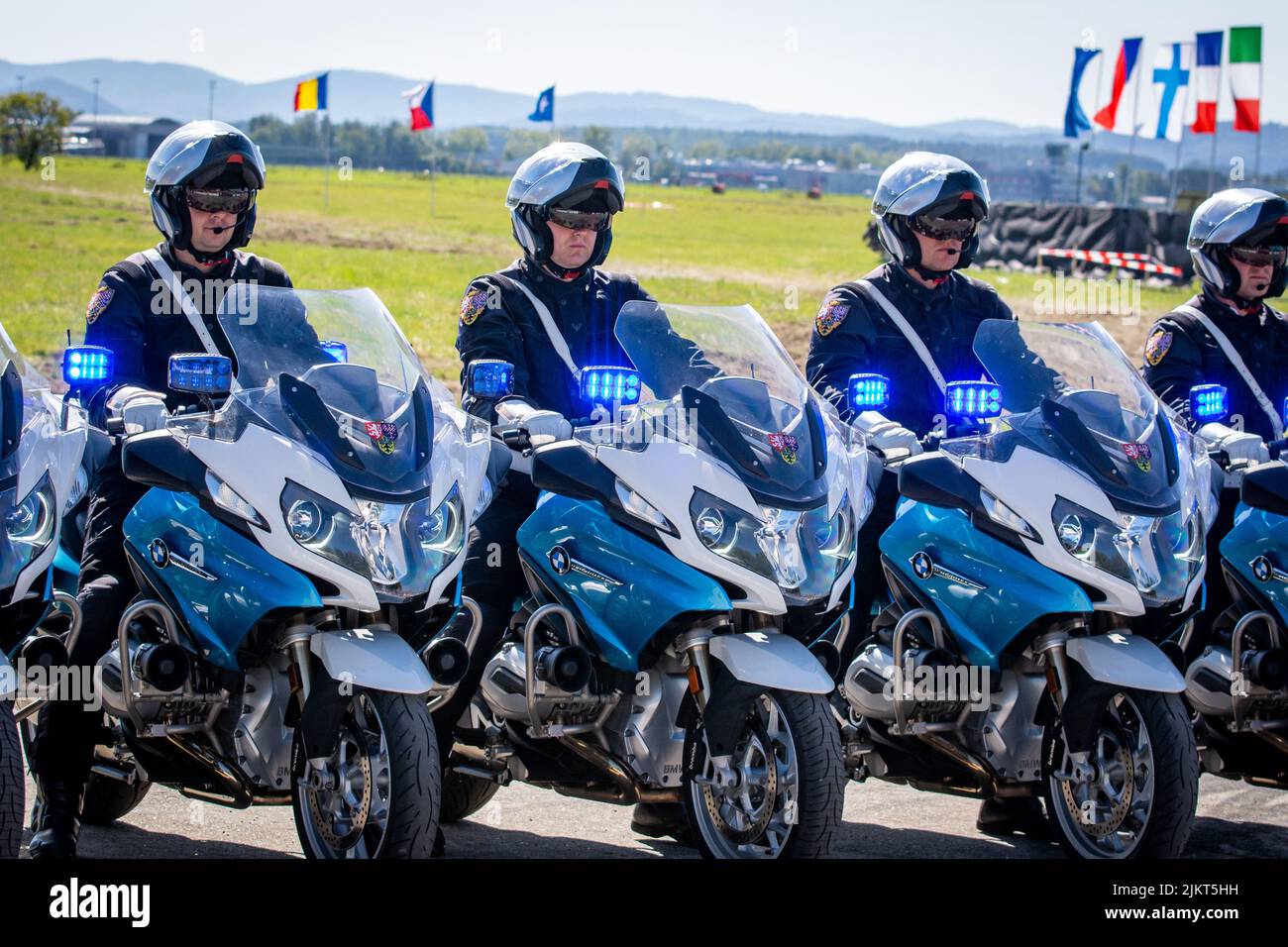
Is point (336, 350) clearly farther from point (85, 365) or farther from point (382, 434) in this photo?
point (85, 365)

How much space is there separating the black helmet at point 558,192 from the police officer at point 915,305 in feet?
3.29

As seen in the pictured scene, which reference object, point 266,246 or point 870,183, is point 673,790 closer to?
point 266,246

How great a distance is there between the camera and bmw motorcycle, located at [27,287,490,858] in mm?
4809

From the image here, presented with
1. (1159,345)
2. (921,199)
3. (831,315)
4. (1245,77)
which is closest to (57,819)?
(831,315)

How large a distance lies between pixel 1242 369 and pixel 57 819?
5057 mm

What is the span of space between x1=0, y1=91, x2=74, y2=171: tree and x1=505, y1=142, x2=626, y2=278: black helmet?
63.2 metres

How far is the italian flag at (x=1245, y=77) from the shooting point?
2742 centimetres

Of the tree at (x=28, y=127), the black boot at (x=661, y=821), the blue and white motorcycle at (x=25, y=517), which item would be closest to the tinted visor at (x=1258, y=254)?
the black boot at (x=661, y=821)

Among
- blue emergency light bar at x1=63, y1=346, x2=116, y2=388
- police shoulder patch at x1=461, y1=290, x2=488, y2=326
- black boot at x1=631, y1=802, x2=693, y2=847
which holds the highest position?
police shoulder patch at x1=461, y1=290, x2=488, y2=326

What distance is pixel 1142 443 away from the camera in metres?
5.75

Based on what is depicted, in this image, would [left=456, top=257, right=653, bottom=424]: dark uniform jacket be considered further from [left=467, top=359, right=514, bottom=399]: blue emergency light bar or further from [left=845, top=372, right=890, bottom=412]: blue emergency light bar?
[left=845, top=372, right=890, bottom=412]: blue emergency light bar

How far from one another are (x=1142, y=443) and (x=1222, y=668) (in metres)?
1.19

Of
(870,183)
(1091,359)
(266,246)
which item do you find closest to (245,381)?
(1091,359)

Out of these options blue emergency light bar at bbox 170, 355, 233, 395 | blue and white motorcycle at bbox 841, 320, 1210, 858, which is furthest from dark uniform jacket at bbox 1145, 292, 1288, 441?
blue emergency light bar at bbox 170, 355, 233, 395
